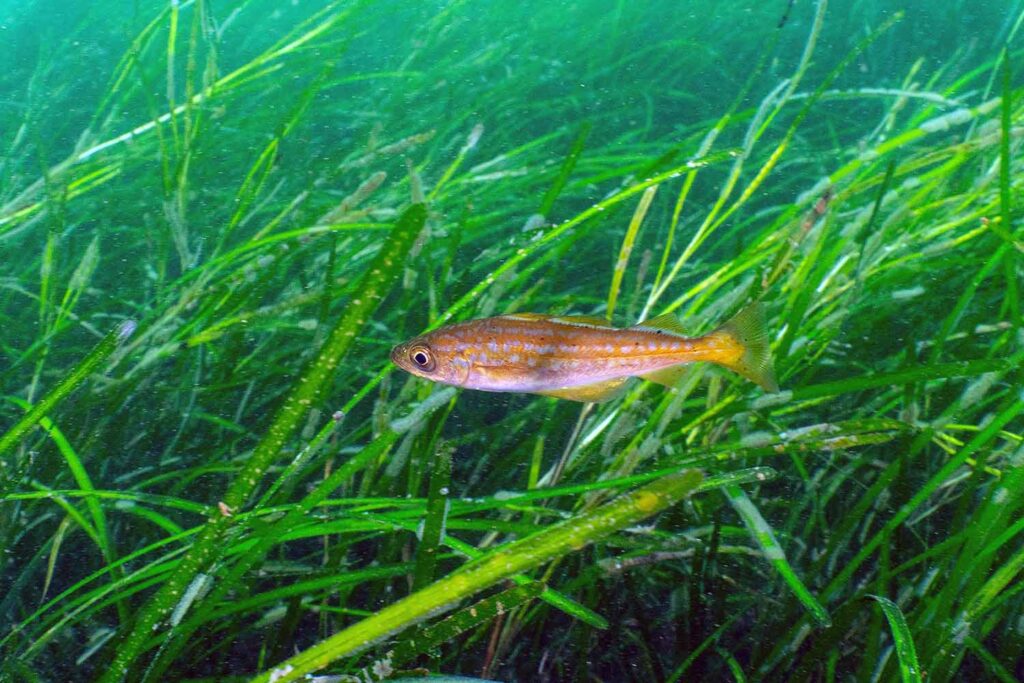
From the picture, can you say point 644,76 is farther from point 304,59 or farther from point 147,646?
point 147,646

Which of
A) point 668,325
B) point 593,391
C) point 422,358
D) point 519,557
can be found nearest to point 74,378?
point 422,358

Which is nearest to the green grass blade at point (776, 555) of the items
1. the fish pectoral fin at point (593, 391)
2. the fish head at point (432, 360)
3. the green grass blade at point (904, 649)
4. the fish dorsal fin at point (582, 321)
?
the green grass blade at point (904, 649)

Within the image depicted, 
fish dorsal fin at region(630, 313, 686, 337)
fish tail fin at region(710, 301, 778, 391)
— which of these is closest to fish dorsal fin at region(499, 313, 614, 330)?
fish dorsal fin at region(630, 313, 686, 337)

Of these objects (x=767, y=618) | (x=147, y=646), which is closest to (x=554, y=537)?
(x=147, y=646)

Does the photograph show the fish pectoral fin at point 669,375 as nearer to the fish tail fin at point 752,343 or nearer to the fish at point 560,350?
the fish at point 560,350

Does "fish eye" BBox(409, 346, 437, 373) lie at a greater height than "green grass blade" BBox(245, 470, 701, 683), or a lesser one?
lesser

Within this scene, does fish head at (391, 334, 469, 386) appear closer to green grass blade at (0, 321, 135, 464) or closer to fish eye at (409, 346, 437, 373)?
fish eye at (409, 346, 437, 373)
